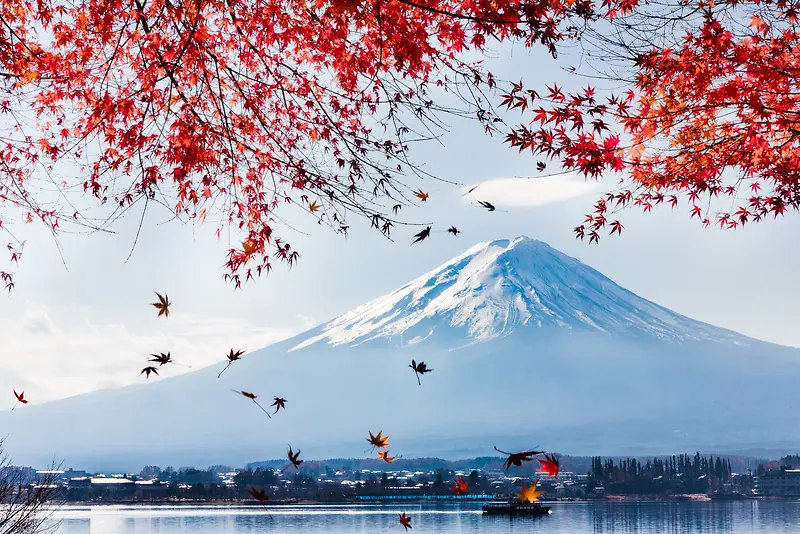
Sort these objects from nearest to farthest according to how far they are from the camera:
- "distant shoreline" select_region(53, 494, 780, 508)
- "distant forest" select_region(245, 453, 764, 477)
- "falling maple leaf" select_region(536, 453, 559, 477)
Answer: "falling maple leaf" select_region(536, 453, 559, 477) < "distant shoreline" select_region(53, 494, 780, 508) < "distant forest" select_region(245, 453, 764, 477)

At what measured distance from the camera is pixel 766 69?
8.32m

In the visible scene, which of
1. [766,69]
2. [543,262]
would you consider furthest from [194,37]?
[543,262]

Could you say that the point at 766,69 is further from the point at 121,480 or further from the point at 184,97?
the point at 121,480

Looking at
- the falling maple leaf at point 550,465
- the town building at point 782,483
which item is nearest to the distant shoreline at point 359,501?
the town building at point 782,483

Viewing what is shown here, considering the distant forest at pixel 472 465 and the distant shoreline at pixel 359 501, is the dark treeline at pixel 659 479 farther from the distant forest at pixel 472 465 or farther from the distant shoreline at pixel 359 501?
the distant forest at pixel 472 465

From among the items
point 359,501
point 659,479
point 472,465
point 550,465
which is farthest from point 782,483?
point 550,465

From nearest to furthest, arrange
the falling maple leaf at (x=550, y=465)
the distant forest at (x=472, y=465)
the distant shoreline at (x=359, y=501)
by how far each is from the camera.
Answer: the falling maple leaf at (x=550, y=465) → the distant shoreline at (x=359, y=501) → the distant forest at (x=472, y=465)

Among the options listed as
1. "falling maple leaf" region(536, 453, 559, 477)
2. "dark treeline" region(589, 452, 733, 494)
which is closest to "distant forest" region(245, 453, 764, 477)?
"dark treeline" region(589, 452, 733, 494)

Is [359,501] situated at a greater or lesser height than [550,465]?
lesser

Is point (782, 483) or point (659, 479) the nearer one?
point (782, 483)

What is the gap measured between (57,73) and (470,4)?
13.0ft

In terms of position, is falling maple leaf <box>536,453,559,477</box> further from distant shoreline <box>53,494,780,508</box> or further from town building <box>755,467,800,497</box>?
town building <box>755,467,800,497</box>

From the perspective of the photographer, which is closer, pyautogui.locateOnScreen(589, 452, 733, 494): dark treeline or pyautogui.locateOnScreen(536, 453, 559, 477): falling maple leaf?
pyautogui.locateOnScreen(536, 453, 559, 477): falling maple leaf

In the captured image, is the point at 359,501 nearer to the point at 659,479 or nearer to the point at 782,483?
the point at 659,479
